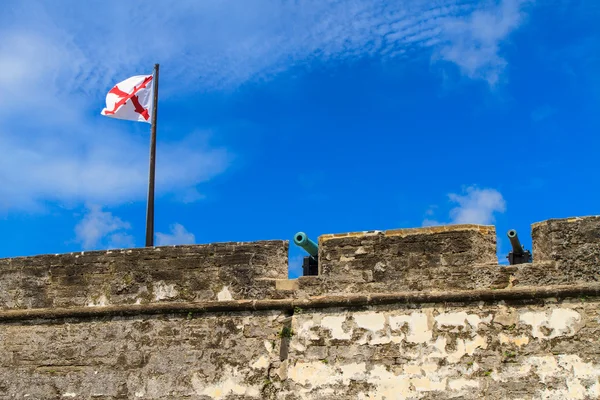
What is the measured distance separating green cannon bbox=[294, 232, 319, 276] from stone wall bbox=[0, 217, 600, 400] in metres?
0.20

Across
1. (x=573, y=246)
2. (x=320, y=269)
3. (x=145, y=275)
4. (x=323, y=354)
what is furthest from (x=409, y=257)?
(x=145, y=275)

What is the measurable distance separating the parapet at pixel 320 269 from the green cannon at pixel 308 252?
0.19 meters

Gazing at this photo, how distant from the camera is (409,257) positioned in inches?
267

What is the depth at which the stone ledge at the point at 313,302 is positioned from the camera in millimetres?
6270

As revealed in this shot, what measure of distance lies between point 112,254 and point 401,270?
2926 mm

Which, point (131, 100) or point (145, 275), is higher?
point (131, 100)

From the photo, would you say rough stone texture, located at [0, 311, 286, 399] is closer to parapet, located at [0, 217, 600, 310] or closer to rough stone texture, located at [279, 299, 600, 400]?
parapet, located at [0, 217, 600, 310]

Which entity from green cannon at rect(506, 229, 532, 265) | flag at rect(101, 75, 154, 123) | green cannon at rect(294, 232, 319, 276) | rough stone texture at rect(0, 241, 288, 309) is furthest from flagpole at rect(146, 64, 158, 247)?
green cannon at rect(506, 229, 532, 265)

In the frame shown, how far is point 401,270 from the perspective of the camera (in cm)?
677

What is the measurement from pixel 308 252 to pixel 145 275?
161 cm

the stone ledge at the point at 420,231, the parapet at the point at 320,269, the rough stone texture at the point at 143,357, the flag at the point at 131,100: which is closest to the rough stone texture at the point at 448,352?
the parapet at the point at 320,269

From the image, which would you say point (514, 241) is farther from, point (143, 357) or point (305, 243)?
point (143, 357)

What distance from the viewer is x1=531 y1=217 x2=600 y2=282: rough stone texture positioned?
629cm

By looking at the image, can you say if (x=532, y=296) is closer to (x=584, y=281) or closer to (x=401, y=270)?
(x=584, y=281)
